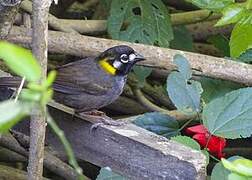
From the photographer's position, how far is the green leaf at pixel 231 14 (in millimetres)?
2197

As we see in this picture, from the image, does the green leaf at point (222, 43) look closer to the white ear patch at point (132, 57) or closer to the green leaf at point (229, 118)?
the white ear patch at point (132, 57)

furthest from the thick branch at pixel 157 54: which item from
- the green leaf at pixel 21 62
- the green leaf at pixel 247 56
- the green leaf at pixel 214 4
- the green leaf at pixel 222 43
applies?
the green leaf at pixel 21 62

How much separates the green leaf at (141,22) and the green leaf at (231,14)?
904mm

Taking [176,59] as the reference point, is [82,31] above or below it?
above

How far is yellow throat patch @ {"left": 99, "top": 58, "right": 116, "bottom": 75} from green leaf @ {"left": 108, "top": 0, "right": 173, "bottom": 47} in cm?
37

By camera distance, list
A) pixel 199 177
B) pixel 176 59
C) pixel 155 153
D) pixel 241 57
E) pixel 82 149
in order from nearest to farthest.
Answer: pixel 199 177
pixel 155 153
pixel 82 149
pixel 176 59
pixel 241 57

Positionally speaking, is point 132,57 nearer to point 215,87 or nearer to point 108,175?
point 215,87

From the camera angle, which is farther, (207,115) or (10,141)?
(10,141)

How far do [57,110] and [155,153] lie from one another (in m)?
0.65

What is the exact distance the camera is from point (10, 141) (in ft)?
10.2

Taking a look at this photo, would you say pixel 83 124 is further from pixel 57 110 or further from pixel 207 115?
pixel 207 115

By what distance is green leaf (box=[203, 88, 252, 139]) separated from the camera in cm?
189

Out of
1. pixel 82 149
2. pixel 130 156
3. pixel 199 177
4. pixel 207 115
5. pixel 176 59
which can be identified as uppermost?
pixel 176 59

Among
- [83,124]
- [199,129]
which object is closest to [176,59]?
[199,129]
